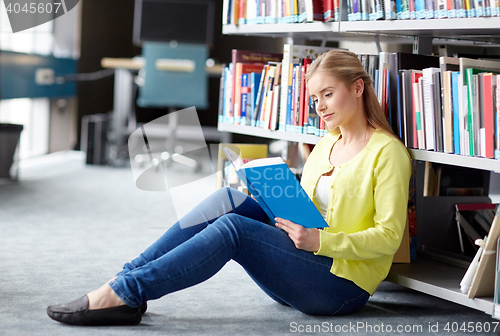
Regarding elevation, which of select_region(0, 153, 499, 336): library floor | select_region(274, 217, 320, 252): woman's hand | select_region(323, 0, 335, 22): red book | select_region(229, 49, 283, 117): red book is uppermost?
select_region(323, 0, 335, 22): red book

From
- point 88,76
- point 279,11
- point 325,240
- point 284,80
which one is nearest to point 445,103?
point 325,240

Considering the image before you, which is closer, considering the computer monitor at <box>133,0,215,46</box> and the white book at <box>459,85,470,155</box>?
the white book at <box>459,85,470,155</box>

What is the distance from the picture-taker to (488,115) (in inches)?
58.7

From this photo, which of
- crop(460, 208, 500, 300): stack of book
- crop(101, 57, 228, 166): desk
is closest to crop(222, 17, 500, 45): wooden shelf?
crop(460, 208, 500, 300): stack of book

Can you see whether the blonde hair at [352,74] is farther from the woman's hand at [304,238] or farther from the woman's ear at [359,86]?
the woman's hand at [304,238]

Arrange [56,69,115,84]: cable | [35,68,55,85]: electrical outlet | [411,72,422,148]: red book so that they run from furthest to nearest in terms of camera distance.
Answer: [56,69,115,84]: cable → [35,68,55,85]: electrical outlet → [411,72,422,148]: red book

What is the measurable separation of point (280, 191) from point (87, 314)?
571 mm

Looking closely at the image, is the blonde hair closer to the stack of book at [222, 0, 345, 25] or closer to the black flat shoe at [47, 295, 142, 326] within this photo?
the stack of book at [222, 0, 345, 25]

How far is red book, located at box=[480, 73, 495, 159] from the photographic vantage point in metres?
1.48

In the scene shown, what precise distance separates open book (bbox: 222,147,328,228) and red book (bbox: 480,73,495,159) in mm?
456

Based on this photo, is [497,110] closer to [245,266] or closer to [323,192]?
[323,192]

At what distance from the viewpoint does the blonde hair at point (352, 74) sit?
5.22 ft

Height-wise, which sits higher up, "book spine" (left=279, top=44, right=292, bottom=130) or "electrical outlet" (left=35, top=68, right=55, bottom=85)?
"electrical outlet" (left=35, top=68, right=55, bottom=85)

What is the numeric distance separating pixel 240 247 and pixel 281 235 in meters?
0.11
